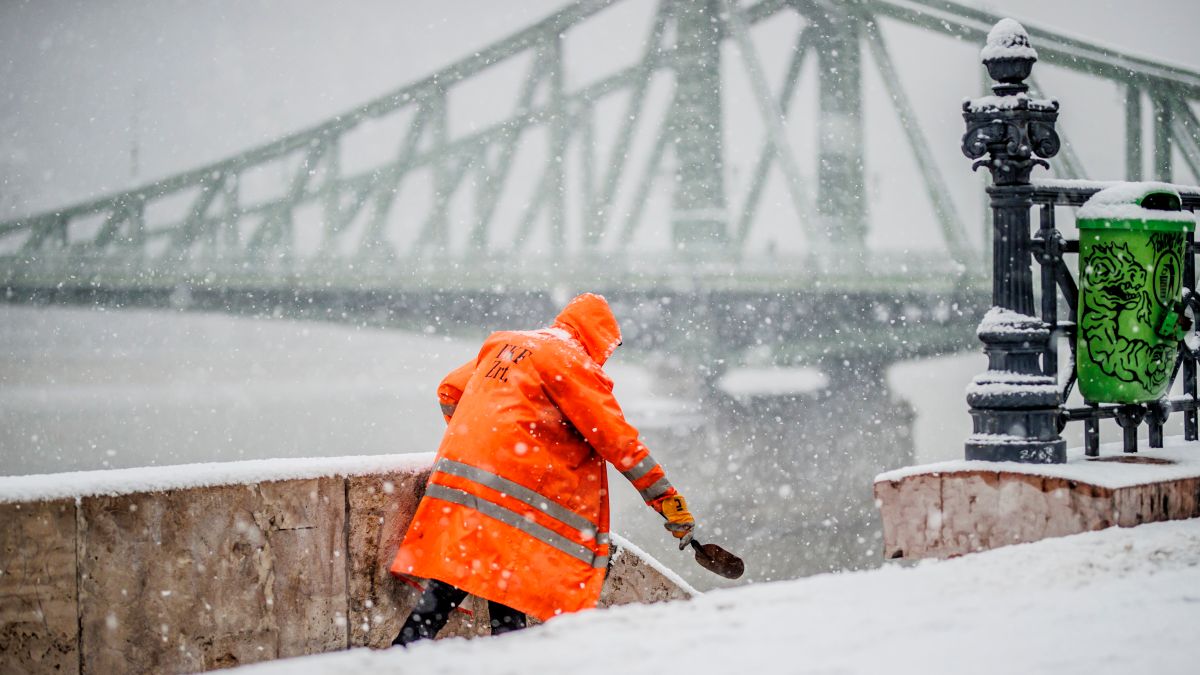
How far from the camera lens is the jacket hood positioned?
11.8ft

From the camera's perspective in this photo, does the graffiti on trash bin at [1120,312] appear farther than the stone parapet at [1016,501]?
Yes

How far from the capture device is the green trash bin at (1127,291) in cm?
423

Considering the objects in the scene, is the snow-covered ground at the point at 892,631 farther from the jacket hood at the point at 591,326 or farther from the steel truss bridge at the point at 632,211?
the steel truss bridge at the point at 632,211

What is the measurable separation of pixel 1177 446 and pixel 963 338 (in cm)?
2184

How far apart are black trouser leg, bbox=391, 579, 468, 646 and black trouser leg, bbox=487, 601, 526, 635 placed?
0.10 metres

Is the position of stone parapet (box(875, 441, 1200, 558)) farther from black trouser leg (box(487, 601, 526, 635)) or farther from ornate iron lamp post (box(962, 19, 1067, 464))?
black trouser leg (box(487, 601, 526, 635))

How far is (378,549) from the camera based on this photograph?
4059 millimetres

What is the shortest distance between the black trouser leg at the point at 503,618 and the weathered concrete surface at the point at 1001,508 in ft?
3.76

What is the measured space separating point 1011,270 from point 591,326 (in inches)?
57.7

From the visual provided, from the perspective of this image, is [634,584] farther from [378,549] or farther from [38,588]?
[38,588]

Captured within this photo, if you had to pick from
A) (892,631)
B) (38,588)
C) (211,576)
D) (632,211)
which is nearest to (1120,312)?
(892,631)

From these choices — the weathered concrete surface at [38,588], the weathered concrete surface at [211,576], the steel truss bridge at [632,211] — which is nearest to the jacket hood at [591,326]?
the weathered concrete surface at [211,576]

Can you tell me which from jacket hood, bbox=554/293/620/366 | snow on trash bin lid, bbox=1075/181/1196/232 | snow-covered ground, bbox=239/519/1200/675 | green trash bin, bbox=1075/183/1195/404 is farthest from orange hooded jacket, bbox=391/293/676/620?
snow on trash bin lid, bbox=1075/181/1196/232

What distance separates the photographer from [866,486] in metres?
26.1
